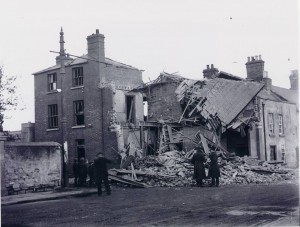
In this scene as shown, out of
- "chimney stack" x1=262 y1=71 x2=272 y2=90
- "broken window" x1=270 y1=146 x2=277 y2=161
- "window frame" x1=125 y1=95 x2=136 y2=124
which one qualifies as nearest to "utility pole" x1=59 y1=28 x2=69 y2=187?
"window frame" x1=125 y1=95 x2=136 y2=124

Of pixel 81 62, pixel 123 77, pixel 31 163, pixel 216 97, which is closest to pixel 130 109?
pixel 123 77

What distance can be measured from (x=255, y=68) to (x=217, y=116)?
7506mm

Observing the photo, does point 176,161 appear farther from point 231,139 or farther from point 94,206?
point 94,206

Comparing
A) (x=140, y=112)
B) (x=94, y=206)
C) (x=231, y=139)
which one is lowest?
(x=94, y=206)

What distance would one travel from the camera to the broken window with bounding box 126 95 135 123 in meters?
29.4

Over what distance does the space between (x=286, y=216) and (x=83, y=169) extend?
44.4 feet

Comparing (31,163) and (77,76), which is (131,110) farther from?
(31,163)

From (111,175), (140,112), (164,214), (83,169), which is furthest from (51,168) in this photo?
(140,112)

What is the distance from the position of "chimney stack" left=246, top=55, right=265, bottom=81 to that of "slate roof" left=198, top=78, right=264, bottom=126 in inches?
168

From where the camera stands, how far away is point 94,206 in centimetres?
1291

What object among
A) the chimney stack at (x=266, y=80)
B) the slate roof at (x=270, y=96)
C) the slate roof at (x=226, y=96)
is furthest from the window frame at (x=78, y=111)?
the chimney stack at (x=266, y=80)

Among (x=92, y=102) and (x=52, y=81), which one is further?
(x=52, y=81)

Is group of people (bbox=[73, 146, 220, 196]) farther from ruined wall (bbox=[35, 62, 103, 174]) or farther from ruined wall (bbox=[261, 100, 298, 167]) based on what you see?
ruined wall (bbox=[261, 100, 298, 167])

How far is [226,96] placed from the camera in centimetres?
2689
